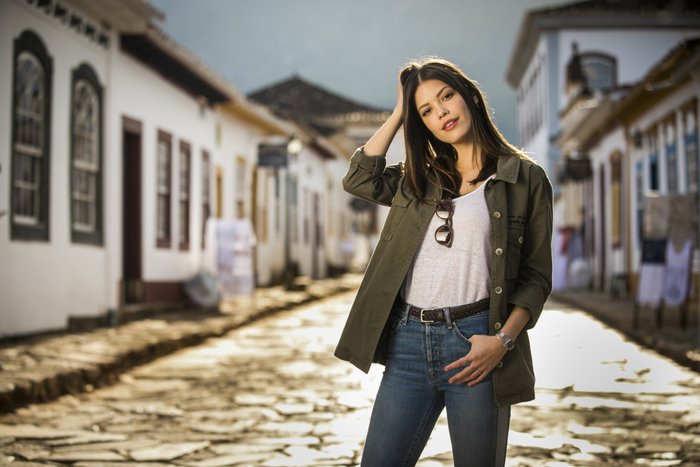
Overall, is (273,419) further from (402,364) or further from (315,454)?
(402,364)

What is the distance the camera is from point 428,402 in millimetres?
3256

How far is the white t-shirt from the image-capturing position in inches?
126

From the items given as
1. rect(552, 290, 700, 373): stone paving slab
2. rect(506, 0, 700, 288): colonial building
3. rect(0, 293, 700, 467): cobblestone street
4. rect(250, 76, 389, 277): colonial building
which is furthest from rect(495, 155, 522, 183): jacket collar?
rect(506, 0, 700, 288): colonial building

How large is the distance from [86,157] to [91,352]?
4969mm

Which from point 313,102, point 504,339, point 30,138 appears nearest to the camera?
point 504,339

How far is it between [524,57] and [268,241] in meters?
22.3

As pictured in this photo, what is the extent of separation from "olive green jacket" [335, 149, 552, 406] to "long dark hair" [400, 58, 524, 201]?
0.17 feet

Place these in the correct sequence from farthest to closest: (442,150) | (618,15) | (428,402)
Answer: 1. (618,15)
2. (442,150)
3. (428,402)

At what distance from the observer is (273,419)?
7.24 metres

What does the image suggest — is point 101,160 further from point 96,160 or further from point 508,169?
point 508,169

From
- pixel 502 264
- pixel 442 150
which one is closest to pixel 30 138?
pixel 442 150

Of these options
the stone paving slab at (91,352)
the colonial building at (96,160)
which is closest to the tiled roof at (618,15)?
the colonial building at (96,160)

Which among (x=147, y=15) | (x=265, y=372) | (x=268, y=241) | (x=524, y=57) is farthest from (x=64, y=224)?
(x=524, y=57)

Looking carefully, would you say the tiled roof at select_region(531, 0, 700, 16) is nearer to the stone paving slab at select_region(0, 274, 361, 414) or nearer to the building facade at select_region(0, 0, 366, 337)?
the building facade at select_region(0, 0, 366, 337)
